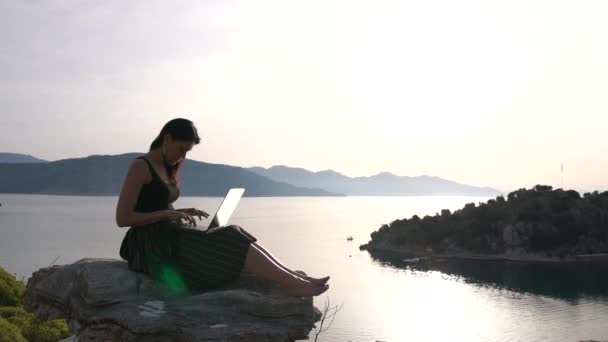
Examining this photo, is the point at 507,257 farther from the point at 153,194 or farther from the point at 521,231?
the point at 153,194

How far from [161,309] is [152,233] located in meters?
0.84

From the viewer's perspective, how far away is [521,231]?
12150 cm

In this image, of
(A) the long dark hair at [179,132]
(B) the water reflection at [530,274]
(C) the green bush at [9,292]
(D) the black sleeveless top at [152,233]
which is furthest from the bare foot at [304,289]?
(B) the water reflection at [530,274]

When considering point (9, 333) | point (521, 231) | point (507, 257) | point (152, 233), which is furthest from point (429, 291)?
point (152, 233)

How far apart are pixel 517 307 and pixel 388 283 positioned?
72.0 feet

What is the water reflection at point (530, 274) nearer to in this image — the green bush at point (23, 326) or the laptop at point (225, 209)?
the green bush at point (23, 326)

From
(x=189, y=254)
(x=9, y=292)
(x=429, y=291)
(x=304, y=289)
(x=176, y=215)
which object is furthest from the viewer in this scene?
(x=429, y=291)

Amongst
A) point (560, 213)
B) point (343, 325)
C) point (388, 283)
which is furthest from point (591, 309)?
point (560, 213)

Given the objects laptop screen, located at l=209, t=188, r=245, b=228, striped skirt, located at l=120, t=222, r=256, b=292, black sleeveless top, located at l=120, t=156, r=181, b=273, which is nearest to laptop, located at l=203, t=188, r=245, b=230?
laptop screen, located at l=209, t=188, r=245, b=228

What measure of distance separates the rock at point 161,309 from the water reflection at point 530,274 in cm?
9093

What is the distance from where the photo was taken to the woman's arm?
239 inches

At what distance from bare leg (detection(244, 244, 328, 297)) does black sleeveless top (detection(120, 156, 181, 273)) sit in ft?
2.95

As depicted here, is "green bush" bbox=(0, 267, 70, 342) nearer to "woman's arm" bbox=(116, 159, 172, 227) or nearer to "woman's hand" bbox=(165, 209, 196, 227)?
"woman's arm" bbox=(116, 159, 172, 227)

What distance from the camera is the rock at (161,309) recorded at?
19.8 feet
